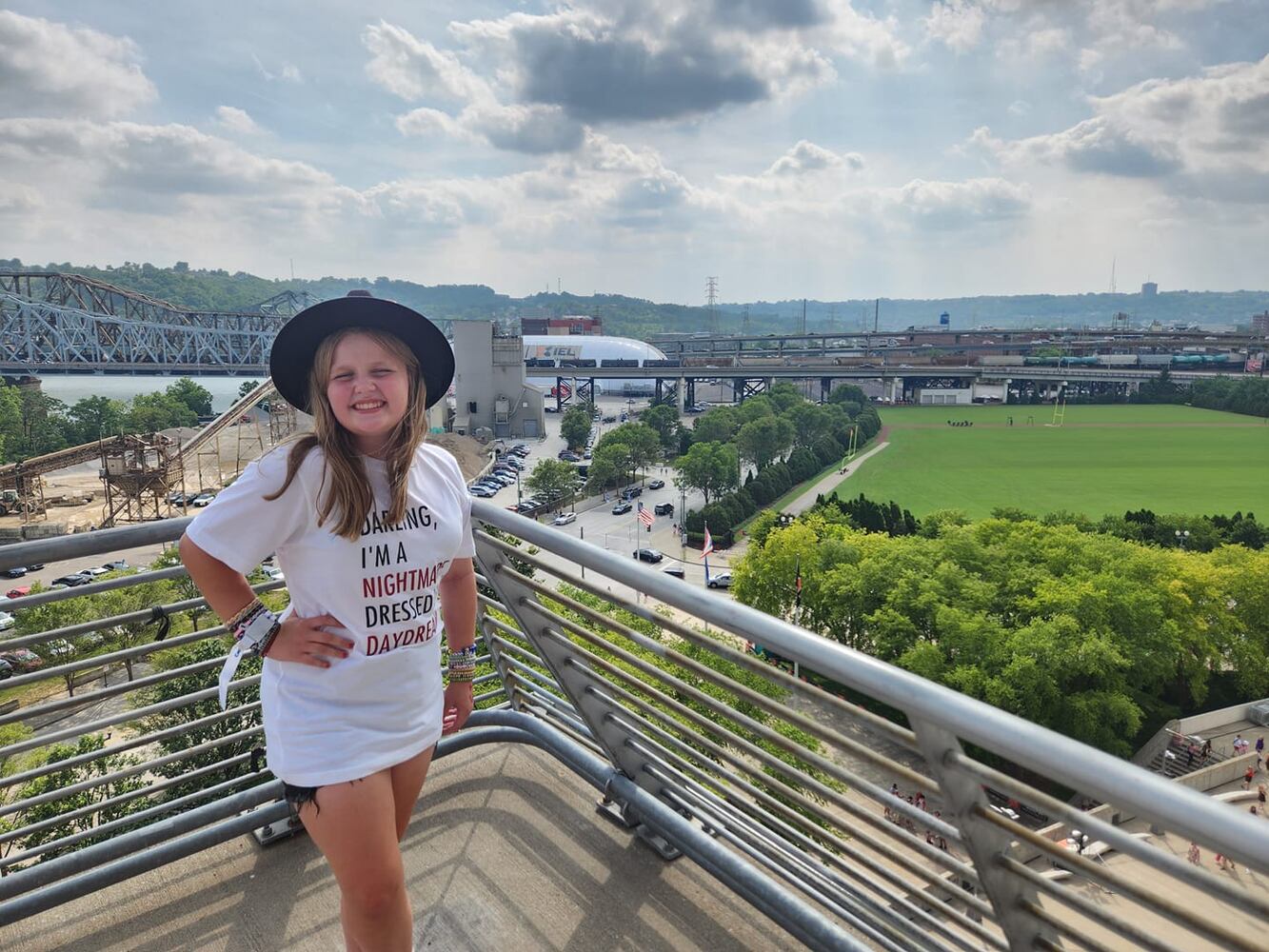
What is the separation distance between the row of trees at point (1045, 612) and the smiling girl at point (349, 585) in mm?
15453

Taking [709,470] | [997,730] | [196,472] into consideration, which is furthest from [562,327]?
[997,730]

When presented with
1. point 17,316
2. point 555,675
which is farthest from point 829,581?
point 17,316

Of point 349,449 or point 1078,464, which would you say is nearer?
point 349,449

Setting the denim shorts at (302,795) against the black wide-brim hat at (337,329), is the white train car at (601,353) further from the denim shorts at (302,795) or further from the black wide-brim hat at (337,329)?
the denim shorts at (302,795)

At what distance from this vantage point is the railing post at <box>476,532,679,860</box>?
2.31 m

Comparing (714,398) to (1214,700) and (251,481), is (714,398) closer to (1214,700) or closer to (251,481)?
(1214,700)

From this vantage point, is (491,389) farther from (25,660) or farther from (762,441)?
(25,660)

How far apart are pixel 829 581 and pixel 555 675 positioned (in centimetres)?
1849

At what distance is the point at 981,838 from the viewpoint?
1282 mm

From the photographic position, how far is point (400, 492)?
1.61 metres

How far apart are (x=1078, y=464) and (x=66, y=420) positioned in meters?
65.0

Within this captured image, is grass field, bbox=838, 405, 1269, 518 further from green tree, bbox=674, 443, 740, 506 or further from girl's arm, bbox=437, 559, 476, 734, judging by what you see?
girl's arm, bbox=437, 559, 476, 734

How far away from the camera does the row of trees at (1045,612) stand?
51.9 feet

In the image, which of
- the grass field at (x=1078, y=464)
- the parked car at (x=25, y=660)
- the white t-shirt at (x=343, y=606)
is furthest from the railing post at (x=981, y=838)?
the grass field at (x=1078, y=464)
